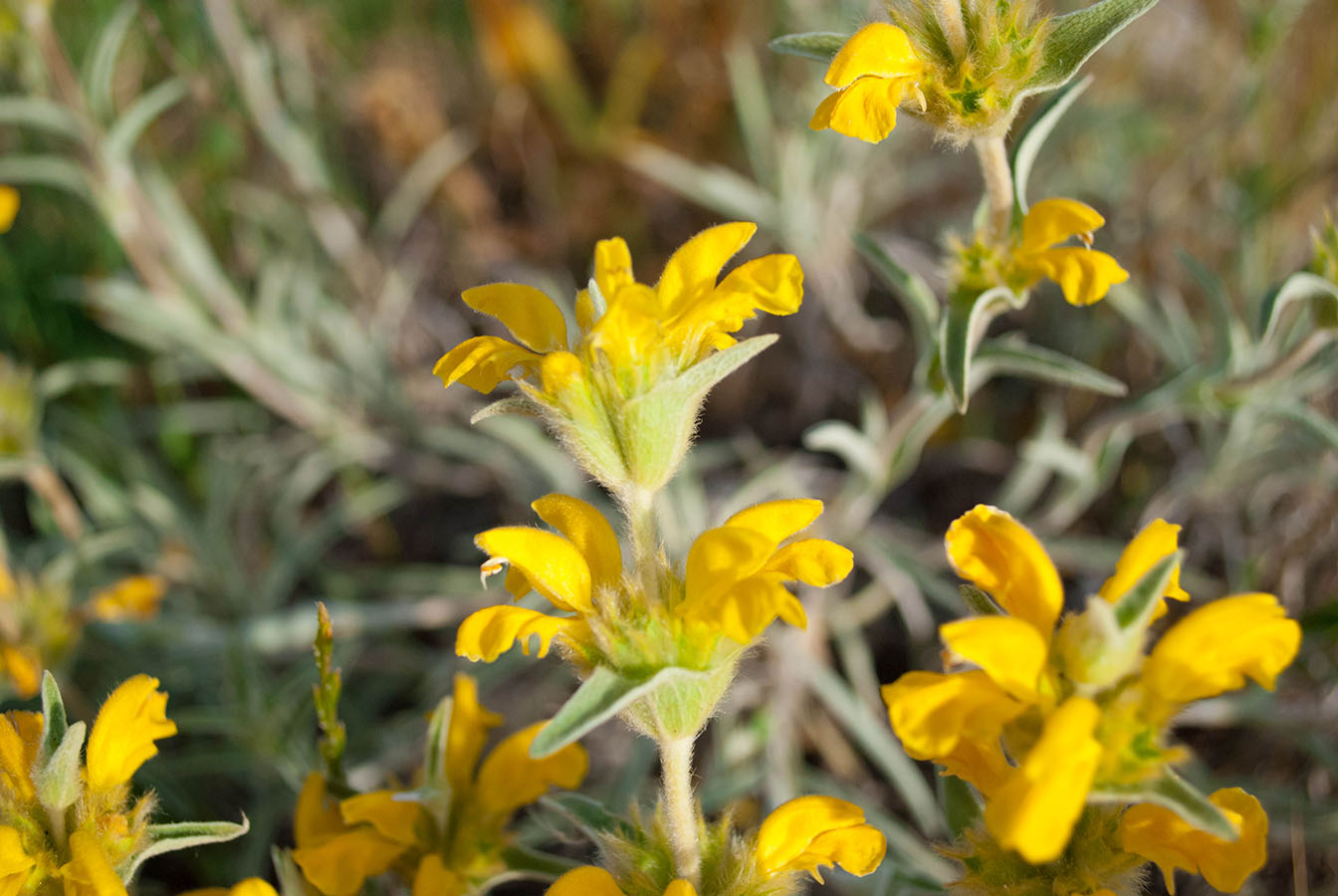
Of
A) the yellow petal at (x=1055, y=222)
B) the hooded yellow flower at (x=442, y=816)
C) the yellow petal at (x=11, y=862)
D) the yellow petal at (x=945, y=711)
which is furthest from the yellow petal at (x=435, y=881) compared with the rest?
the yellow petal at (x=1055, y=222)

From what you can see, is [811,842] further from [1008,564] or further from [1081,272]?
[1081,272]

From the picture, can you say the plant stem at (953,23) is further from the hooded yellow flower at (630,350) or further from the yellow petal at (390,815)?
the yellow petal at (390,815)

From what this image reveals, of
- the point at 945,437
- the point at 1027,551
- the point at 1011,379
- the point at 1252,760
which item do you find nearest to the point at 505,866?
the point at 1027,551

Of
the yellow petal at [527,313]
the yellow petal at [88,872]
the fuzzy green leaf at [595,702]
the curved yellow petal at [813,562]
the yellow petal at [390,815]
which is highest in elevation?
the yellow petal at [527,313]

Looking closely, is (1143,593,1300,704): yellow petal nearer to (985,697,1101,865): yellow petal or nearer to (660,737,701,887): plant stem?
(985,697,1101,865): yellow petal

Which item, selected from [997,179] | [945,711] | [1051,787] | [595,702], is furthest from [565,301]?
[1051,787]

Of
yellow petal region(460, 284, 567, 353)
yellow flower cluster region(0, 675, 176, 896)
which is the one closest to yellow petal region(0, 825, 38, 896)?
yellow flower cluster region(0, 675, 176, 896)
